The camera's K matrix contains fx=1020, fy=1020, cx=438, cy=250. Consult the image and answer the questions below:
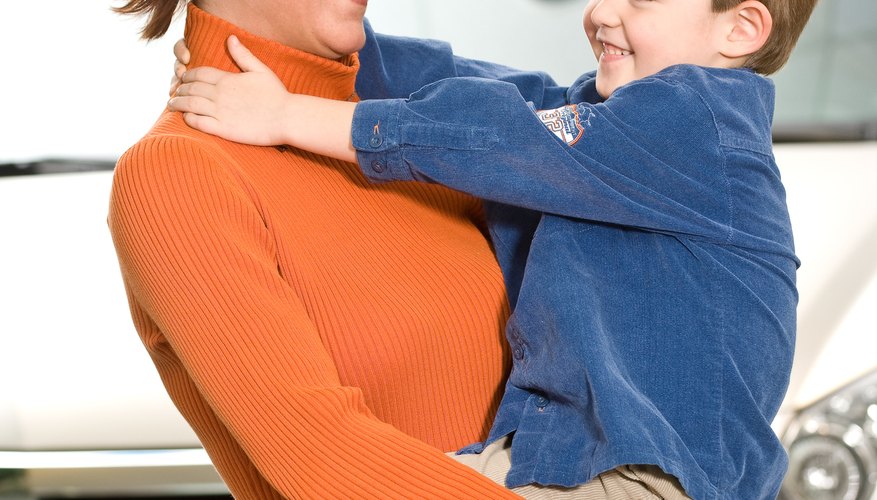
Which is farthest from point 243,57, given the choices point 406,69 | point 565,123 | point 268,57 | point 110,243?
point 110,243

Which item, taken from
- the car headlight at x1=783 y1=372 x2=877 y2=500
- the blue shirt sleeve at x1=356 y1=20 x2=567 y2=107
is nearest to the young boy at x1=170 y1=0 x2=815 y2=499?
the blue shirt sleeve at x1=356 y1=20 x2=567 y2=107

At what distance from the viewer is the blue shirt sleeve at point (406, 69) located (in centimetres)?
175

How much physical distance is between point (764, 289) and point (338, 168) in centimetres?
63

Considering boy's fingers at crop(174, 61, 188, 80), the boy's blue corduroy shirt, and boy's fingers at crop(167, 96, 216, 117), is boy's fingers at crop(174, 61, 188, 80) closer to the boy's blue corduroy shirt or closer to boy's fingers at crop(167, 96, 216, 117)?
boy's fingers at crop(167, 96, 216, 117)

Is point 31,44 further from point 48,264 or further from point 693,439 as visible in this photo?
point 693,439

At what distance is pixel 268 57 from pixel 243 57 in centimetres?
6

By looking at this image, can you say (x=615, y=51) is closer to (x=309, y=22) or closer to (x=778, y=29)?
(x=778, y=29)

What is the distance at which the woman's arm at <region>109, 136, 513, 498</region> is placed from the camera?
3.79ft

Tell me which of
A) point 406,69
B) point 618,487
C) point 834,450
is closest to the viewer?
point 618,487

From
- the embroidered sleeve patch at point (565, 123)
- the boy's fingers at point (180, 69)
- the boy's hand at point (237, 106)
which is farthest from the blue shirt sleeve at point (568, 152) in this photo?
the boy's fingers at point (180, 69)

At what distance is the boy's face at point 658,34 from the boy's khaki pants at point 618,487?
593 mm

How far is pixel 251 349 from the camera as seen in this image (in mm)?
1159

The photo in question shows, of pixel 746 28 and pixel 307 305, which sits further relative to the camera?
pixel 746 28

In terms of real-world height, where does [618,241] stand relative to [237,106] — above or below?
below
